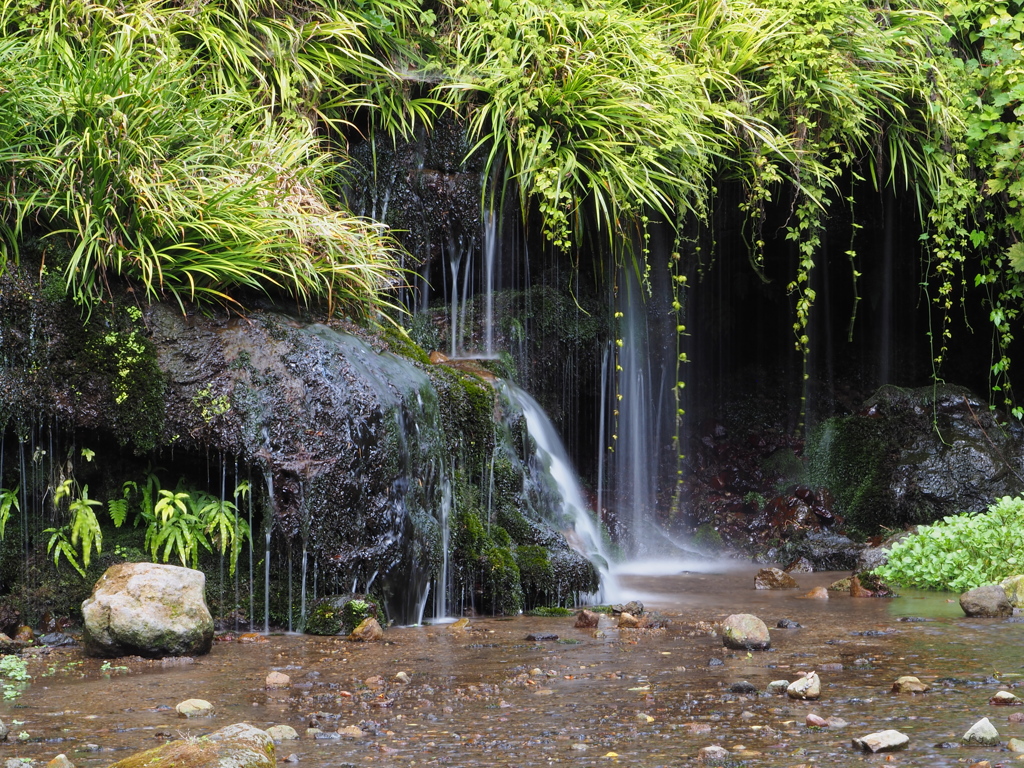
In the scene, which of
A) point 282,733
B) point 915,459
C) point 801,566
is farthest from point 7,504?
point 915,459

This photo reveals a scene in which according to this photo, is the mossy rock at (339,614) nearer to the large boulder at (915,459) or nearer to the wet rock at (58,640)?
the wet rock at (58,640)

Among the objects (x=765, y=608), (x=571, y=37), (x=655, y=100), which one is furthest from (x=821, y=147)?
(x=765, y=608)

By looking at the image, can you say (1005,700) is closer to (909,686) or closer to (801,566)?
(909,686)

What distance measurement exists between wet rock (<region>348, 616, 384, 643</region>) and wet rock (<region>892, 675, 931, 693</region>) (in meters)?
2.50

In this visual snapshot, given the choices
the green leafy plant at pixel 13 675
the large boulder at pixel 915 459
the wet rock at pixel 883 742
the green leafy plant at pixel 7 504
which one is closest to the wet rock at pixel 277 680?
the green leafy plant at pixel 13 675

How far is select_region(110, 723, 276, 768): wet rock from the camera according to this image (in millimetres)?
2602

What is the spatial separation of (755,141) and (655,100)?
96cm

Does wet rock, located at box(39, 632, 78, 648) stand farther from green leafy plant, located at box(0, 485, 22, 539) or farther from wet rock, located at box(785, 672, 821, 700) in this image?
wet rock, located at box(785, 672, 821, 700)

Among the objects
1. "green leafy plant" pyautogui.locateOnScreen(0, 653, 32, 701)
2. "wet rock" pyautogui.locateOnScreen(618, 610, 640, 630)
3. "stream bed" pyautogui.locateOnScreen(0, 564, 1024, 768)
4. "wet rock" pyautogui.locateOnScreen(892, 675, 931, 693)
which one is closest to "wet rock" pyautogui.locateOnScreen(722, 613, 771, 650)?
"stream bed" pyautogui.locateOnScreen(0, 564, 1024, 768)

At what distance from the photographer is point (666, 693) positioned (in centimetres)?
367

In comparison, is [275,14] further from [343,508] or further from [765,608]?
[765,608]

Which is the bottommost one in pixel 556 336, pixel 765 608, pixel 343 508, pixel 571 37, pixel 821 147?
pixel 765 608

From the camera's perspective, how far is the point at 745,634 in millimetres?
4520

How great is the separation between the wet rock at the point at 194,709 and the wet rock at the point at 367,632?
1.53 m
